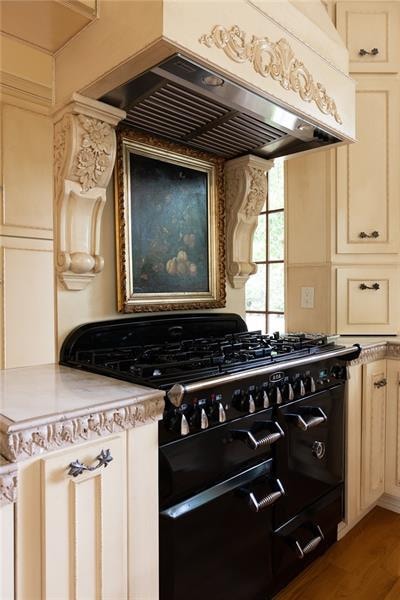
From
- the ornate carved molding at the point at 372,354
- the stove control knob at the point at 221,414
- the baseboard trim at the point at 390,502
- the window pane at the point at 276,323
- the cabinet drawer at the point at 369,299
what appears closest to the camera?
the stove control knob at the point at 221,414

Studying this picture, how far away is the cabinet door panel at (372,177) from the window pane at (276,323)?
0.68m

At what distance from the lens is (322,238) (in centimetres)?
240

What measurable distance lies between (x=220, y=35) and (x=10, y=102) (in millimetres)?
771

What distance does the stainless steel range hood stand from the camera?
136cm

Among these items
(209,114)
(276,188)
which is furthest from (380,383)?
(209,114)

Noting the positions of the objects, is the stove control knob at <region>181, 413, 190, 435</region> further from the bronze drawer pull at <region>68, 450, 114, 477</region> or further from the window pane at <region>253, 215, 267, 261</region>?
the window pane at <region>253, 215, 267, 261</region>

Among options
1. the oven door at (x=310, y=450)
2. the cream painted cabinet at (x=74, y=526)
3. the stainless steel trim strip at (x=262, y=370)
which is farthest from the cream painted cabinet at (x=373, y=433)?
the cream painted cabinet at (x=74, y=526)

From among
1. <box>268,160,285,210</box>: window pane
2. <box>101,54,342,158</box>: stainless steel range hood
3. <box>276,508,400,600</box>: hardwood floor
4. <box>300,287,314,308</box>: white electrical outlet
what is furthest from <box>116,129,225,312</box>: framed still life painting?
<box>276,508,400,600</box>: hardwood floor

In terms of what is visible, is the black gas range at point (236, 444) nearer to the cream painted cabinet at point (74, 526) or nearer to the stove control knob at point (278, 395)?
the stove control knob at point (278, 395)

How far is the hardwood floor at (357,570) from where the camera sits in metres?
1.68

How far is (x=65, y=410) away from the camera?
0.98 metres

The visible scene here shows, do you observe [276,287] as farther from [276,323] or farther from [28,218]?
[28,218]

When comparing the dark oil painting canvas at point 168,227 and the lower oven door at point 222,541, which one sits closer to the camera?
the lower oven door at point 222,541

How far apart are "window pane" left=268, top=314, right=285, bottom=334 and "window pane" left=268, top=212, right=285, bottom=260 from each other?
41 centimetres
